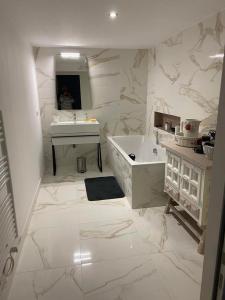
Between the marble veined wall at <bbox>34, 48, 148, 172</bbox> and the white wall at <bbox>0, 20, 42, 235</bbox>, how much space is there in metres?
0.92

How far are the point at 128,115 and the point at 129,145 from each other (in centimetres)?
57

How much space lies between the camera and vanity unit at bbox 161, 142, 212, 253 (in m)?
1.73

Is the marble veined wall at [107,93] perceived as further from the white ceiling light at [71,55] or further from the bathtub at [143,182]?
the bathtub at [143,182]

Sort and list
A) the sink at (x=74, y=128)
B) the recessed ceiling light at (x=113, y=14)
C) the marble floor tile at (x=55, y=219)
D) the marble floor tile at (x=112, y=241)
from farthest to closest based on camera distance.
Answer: the sink at (x=74, y=128) < the marble floor tile at (x=55, y=219) < the recessed ceiling light at (x=113, y=14) < the marble floor tile at (x=112, y=241)

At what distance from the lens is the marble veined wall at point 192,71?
7.09 feet

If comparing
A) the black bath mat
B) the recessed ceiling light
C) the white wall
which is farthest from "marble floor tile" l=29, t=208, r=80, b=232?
the recessed ceiling light

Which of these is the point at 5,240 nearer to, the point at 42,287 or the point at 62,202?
the point at 42,287

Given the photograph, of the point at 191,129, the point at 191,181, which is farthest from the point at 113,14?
the point at 191,181

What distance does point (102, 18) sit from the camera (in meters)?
2.25

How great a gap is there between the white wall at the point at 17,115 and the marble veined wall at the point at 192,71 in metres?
1.93

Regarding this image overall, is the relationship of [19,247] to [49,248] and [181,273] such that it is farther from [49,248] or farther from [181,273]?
[181,273]

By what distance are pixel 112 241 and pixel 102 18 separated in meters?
2.23

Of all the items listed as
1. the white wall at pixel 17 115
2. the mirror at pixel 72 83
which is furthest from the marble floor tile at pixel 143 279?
the mirror at pixel 72 83

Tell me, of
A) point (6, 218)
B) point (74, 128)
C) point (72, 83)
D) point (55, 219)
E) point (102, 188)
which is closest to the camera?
point (6, 218)
